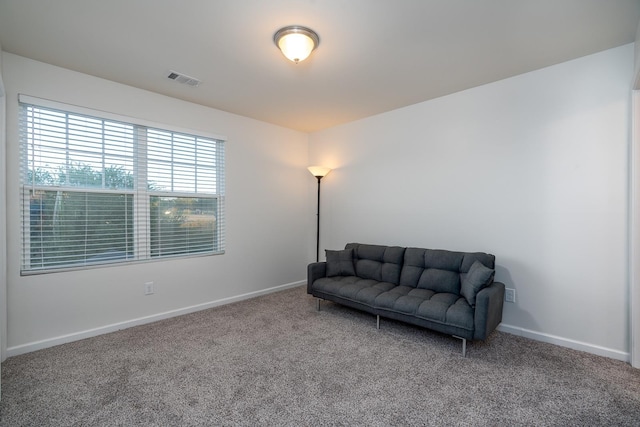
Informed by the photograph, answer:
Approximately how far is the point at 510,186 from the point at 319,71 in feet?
7.18

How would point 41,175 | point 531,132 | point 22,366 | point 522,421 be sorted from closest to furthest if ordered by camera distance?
point 522,421 → point 22,366 → point 41,175 → point 531,132

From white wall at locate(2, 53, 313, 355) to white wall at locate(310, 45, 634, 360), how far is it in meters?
1.75

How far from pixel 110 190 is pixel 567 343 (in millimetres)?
4559

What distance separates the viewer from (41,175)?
104 inches

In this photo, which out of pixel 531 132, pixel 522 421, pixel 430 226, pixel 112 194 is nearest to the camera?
pixel 522 421

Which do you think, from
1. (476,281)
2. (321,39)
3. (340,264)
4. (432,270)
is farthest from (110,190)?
(476,281)

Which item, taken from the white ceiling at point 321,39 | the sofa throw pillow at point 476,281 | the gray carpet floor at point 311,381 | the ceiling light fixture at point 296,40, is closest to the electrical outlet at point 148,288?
the gray carpet floor at point 311,381

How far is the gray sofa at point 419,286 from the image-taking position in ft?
8.04

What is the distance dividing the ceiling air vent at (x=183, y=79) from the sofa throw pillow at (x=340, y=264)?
2.42 metres

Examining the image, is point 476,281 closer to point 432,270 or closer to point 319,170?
point 432,270

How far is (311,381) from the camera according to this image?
212 cm

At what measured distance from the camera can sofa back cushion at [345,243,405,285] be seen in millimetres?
3404

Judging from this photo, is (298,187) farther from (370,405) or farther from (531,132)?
(370,405)

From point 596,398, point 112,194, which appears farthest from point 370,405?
point 112,194
